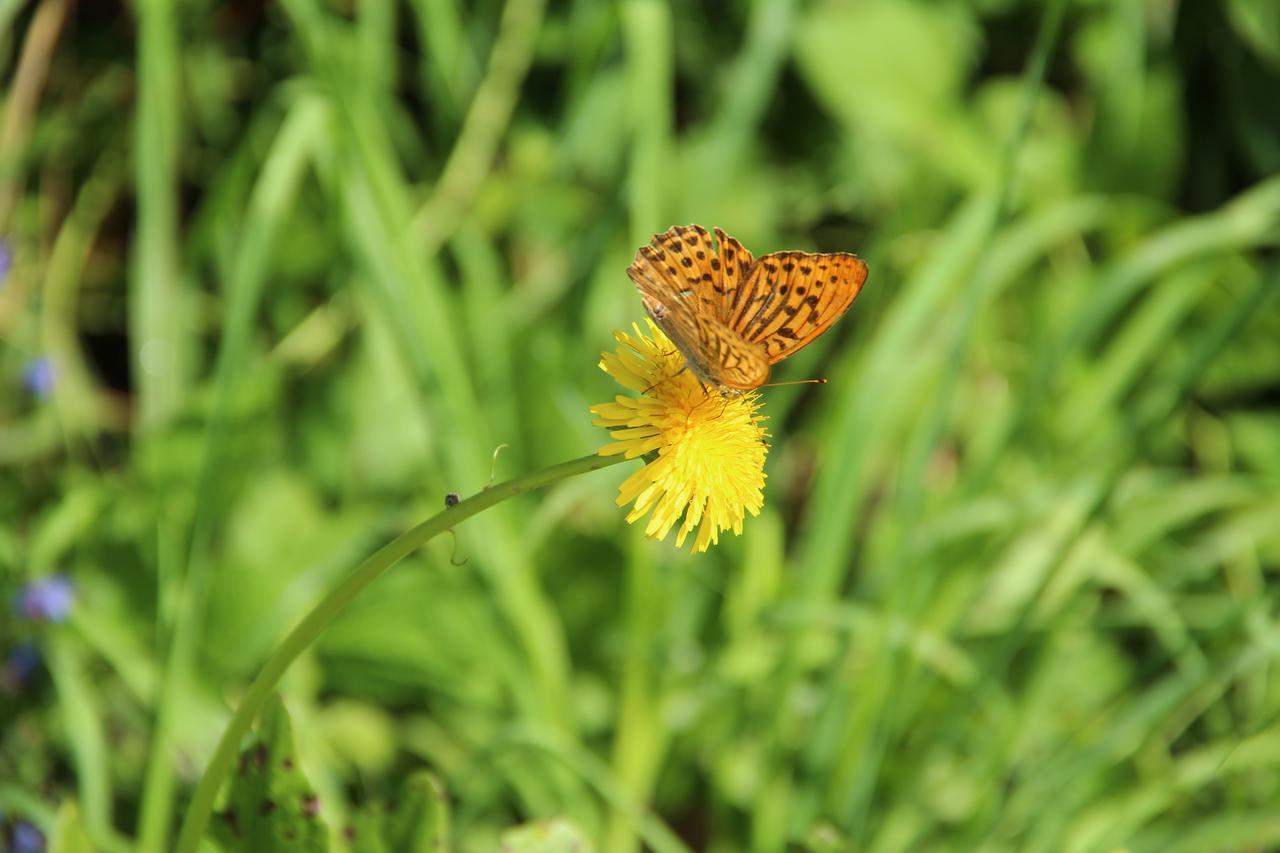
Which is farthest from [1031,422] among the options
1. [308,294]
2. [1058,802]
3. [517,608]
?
[308,294]

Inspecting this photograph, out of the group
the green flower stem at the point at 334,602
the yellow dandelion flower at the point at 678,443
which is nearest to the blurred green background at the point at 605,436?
the green flower stem at the point at 334,602

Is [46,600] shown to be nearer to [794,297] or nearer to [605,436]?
[605,436]

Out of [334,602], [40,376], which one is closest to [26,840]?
[40,376]

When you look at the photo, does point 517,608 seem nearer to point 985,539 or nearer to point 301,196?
point 985,539

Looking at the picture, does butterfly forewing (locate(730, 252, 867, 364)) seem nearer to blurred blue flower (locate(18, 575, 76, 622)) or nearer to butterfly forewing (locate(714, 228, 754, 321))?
butterfly forewing (locate(714, 228, 754, 321))

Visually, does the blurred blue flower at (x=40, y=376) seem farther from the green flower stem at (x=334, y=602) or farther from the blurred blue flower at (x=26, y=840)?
the green flower stem at (x=334, y=602)

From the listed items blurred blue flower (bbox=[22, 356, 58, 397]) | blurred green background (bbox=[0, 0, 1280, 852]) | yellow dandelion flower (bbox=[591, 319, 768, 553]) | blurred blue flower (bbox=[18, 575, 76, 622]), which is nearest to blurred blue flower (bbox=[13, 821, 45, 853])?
blurred green background (bbox=[0, 0, 1280, 852])
